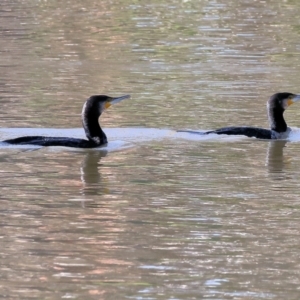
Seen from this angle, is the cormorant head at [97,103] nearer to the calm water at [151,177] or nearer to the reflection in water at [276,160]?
the calm water at [151,177]

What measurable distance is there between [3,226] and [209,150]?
494 centimetres

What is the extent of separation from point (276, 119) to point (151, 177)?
3.94 metres

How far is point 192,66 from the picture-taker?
23469mm

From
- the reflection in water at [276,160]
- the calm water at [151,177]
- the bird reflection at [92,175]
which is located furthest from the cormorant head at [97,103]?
the reflection in water at [276,160]

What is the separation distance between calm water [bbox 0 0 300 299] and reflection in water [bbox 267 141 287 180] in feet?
0.08

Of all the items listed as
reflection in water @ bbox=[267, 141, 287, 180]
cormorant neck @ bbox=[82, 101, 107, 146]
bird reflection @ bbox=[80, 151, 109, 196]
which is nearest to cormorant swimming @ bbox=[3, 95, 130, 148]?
cormorant neck @ bbox=[82, 101, 107, 146]

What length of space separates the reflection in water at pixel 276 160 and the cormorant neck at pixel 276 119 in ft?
1.56

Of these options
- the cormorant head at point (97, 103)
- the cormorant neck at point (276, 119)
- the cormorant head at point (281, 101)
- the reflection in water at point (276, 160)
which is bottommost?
the reflection in water at point (276, 160)

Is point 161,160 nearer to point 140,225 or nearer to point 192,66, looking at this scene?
point 140,225

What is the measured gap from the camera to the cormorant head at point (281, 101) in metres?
16.6

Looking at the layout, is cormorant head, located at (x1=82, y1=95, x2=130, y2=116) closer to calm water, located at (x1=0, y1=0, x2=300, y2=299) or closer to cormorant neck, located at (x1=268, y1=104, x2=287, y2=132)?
calm water, located at (x1=0, y1=0, x2=300, y2=299)

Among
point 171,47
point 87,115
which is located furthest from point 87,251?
point 171,47

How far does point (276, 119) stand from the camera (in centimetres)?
1628

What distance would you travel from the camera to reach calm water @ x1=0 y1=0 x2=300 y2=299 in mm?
Result: 8734
